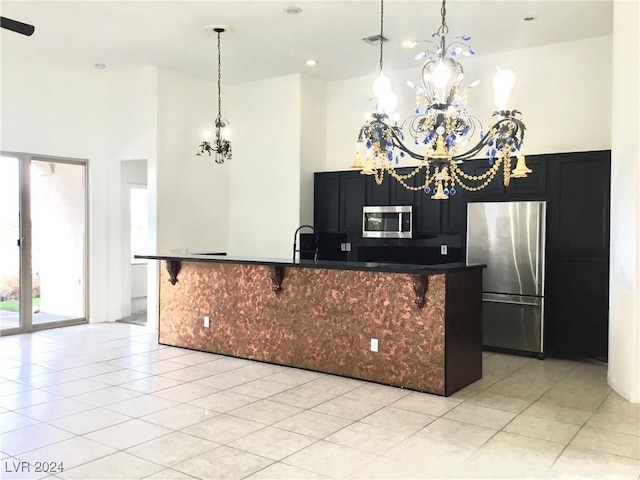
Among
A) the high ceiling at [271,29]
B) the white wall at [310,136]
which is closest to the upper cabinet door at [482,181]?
the high ceiling at [271,29]

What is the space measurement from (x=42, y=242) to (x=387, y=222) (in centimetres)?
454

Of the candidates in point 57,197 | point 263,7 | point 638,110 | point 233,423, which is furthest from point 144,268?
point 638,110

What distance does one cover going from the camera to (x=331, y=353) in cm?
515

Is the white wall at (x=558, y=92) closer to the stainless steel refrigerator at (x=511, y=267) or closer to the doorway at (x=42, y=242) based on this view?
the stainless steel refrigerator at (x=511, y=267)

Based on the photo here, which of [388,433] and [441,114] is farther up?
[441,114]

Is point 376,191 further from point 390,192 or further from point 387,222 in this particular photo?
point 387,222

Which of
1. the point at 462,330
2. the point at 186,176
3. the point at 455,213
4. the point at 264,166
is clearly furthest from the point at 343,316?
the point at 186,176

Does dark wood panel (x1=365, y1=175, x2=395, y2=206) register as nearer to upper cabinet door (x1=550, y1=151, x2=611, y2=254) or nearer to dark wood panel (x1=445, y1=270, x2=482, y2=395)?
upper cabinet door (x1=550, y1=151, x2=611, y2=254)

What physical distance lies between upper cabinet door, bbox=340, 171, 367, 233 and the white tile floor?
254 centimetres

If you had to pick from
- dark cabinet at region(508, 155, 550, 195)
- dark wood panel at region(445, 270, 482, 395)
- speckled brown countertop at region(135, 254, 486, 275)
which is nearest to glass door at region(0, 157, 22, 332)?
speckled brown countertop at region(135, 254, 486, 275)

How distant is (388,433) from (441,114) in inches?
83.2

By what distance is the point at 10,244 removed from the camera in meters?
7.05

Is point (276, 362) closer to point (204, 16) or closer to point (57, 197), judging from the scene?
point (204, 16)

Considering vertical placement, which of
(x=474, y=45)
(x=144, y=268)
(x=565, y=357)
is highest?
(x=474, y=45)
